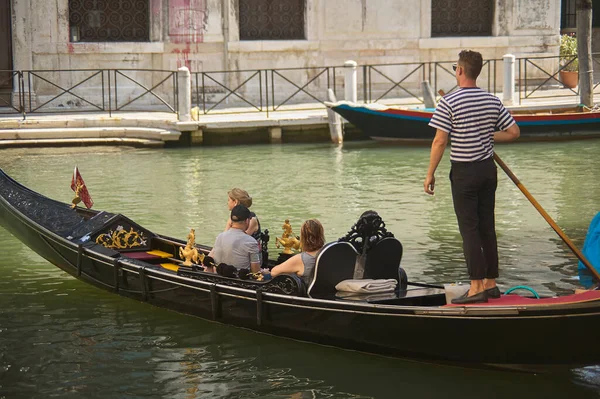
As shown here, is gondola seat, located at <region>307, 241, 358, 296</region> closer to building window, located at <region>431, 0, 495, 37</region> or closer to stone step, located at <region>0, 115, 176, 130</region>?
stone step, located at <region>0, 115, 176, 130</region>

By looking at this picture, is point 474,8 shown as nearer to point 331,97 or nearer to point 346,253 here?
point 331,97

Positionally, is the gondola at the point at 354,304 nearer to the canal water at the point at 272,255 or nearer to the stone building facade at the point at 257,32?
the canal water at the point at 272,255

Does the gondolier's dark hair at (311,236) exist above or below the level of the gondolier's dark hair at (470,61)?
below

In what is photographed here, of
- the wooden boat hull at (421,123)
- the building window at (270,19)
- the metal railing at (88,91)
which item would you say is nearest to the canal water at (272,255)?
the wooden boat hull at (421,123)

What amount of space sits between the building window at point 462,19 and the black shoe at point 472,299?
13.8 meters

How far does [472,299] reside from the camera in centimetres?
576

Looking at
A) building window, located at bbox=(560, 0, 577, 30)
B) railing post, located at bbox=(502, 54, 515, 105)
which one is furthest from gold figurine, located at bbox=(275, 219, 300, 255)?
building window, located at bbox=(560, 0, 577, 30)

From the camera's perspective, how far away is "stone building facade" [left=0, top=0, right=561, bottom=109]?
57.7 ft

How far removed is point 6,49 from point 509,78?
7672 millimetres

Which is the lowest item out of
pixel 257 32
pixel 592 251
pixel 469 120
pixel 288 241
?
pixel 592 251

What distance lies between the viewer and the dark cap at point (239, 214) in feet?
22.1

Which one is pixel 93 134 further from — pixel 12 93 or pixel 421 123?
pixel 421 123

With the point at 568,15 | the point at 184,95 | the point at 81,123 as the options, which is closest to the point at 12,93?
the point at 81,123

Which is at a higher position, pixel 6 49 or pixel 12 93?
pixel 6 49
